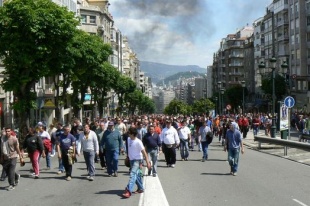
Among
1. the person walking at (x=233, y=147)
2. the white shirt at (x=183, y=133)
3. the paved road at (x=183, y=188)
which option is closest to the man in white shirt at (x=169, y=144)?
the paved road at (x=183, y=188)

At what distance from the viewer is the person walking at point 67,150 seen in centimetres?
1484

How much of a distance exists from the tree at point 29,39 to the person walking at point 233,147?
12.9 m

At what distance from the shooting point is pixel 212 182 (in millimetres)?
13656

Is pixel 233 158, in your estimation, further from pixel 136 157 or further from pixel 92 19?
pixel 92 19

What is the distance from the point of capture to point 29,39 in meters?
25.1

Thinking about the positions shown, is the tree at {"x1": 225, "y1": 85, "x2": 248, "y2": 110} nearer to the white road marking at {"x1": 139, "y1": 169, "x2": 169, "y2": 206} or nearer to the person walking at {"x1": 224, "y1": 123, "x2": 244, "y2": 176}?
the person walking at {"x1": 224, "y1": 123, "x2": 244, "y2": 176}

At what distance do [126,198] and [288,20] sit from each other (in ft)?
236

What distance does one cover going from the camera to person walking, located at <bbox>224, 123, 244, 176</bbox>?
1527cm

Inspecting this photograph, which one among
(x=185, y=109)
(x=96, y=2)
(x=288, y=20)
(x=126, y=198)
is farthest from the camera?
(x=185, y=109)

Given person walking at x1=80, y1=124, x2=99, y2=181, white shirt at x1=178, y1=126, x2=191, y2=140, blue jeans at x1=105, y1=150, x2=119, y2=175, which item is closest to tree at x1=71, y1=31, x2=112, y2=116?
white shirt at x1=178, y1=126, x2=191, y2=140

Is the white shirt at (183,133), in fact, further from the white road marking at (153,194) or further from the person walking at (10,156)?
the person walking at (10,156)

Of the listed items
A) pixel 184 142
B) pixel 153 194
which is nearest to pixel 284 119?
pixel 184 142

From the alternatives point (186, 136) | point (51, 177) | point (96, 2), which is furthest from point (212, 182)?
point (96, 2)

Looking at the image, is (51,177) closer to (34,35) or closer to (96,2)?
(34,35)
